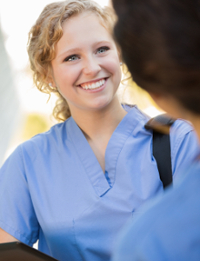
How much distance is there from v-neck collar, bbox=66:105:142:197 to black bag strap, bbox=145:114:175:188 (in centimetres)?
8

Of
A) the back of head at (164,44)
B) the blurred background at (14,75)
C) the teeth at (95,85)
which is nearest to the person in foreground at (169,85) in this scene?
the back of head at (164,44)

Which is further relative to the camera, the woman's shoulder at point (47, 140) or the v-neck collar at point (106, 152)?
the woman's shoulder at point (47, 140)

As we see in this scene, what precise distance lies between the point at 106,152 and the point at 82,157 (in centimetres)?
9

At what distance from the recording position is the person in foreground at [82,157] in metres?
1.03

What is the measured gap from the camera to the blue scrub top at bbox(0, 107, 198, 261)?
3.37 ft

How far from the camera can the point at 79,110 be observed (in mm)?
1228

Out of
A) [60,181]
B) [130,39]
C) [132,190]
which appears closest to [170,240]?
[130,39]

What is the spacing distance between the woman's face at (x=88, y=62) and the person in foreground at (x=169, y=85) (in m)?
0.67

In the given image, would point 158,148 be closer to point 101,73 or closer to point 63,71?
point 101,73

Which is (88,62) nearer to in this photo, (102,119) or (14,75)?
(102,119)

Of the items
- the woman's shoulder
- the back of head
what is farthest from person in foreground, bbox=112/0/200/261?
the woman's shoulder

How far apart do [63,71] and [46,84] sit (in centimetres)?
18

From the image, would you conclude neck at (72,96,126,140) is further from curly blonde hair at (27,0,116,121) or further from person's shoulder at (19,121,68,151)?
curly blonde hair at (27,0,116,121)

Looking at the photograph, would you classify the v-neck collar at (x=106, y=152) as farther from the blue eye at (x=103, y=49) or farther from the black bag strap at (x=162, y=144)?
the blue eye at (x=103, y=49)
